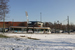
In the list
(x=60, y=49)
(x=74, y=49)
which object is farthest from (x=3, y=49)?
(x=74, y=49)

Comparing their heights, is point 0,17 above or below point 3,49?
above

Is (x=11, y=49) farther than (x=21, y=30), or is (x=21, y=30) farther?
(x=21, y=30)

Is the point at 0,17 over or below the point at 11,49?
over

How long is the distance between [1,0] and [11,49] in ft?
35.1

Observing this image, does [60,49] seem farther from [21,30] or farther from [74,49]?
[21,30]

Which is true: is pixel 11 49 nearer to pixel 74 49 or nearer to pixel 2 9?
pixel 74 49

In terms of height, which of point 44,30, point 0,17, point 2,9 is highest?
point 2,9

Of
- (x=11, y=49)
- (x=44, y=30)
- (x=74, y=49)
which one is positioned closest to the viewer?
(x=11, y=49)

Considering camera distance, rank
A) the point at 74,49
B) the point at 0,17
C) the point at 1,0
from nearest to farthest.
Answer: the point at 74,49, the point at 1,0, the point at 0,17

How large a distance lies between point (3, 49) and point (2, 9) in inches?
409

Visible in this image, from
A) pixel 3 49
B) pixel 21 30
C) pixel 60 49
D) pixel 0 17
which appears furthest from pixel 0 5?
pixel 21 30

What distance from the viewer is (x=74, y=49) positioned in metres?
6.05

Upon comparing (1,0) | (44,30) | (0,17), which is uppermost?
(1,0)

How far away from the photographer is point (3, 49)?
18.5ft
